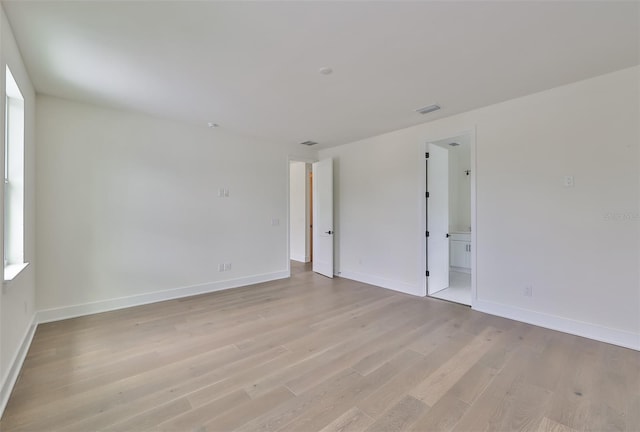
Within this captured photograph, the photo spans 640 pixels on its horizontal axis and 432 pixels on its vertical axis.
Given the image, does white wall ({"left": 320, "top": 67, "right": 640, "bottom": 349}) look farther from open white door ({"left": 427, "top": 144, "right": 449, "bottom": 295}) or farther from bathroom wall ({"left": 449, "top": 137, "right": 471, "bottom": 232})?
bathroom wall ({"left": 449, "top": 137, "right": 471, "bottom": 232})

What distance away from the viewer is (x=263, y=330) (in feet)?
10.1

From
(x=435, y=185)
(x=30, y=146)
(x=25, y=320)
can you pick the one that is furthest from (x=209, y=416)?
(x=435, y=185)

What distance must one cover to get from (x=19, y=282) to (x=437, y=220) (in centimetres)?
502

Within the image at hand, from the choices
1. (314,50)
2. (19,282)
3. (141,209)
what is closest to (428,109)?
(314,50)

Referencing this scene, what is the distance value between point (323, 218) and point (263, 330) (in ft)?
10.0

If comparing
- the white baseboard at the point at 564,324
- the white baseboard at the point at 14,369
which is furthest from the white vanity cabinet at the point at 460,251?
the white baseboard at the point at 14,369

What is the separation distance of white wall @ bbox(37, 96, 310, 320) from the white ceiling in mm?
522

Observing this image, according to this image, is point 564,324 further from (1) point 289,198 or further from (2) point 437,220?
(1) point 289,198

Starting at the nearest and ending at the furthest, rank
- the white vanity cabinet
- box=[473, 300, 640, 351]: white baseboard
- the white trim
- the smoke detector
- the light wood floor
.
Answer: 1. the light wood floor
2. box=[473, 300, 640, 351]: white baseboard
3. the white trim
4. the smoke detector
5. the white vanity cabinet

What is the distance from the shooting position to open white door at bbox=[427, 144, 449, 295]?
14.3 feet

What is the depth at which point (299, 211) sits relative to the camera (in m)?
7.49

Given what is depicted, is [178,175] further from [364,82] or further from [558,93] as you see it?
[558,93]

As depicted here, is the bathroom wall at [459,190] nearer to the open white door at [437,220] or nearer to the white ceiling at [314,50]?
the open white door at [437,220]

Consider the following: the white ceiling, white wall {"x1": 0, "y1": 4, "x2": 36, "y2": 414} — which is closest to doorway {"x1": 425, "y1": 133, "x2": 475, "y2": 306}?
the white ceiling
